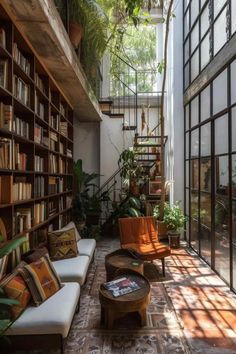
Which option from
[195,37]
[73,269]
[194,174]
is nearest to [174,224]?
[194,174]

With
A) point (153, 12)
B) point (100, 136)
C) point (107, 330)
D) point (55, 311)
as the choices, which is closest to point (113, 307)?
point (107, 330)

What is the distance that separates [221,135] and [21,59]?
2.63 m

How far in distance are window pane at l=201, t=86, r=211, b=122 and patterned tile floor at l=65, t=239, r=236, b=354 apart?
2.46 metres

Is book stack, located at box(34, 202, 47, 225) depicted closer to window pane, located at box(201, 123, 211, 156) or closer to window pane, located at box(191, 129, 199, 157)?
window pane, located at box(201, 123, 211, 156)

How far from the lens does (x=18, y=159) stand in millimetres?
2748

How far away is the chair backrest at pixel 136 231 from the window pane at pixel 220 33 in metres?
2.76

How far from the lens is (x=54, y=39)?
9.14 ft

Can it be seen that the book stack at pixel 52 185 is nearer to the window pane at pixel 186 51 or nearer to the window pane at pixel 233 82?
the window pane at pixel 233 82

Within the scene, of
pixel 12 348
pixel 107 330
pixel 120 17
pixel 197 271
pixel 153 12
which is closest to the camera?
pixel 12 348

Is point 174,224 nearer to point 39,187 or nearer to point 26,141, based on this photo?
point 39,187

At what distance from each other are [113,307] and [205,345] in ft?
2.67

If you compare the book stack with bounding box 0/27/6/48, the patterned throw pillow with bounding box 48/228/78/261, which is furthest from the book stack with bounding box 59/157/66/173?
the book stack with bounding box 0/27/6/48

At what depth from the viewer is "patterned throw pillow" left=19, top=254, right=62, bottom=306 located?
216cm

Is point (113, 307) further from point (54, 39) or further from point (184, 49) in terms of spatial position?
point (184, 49)
